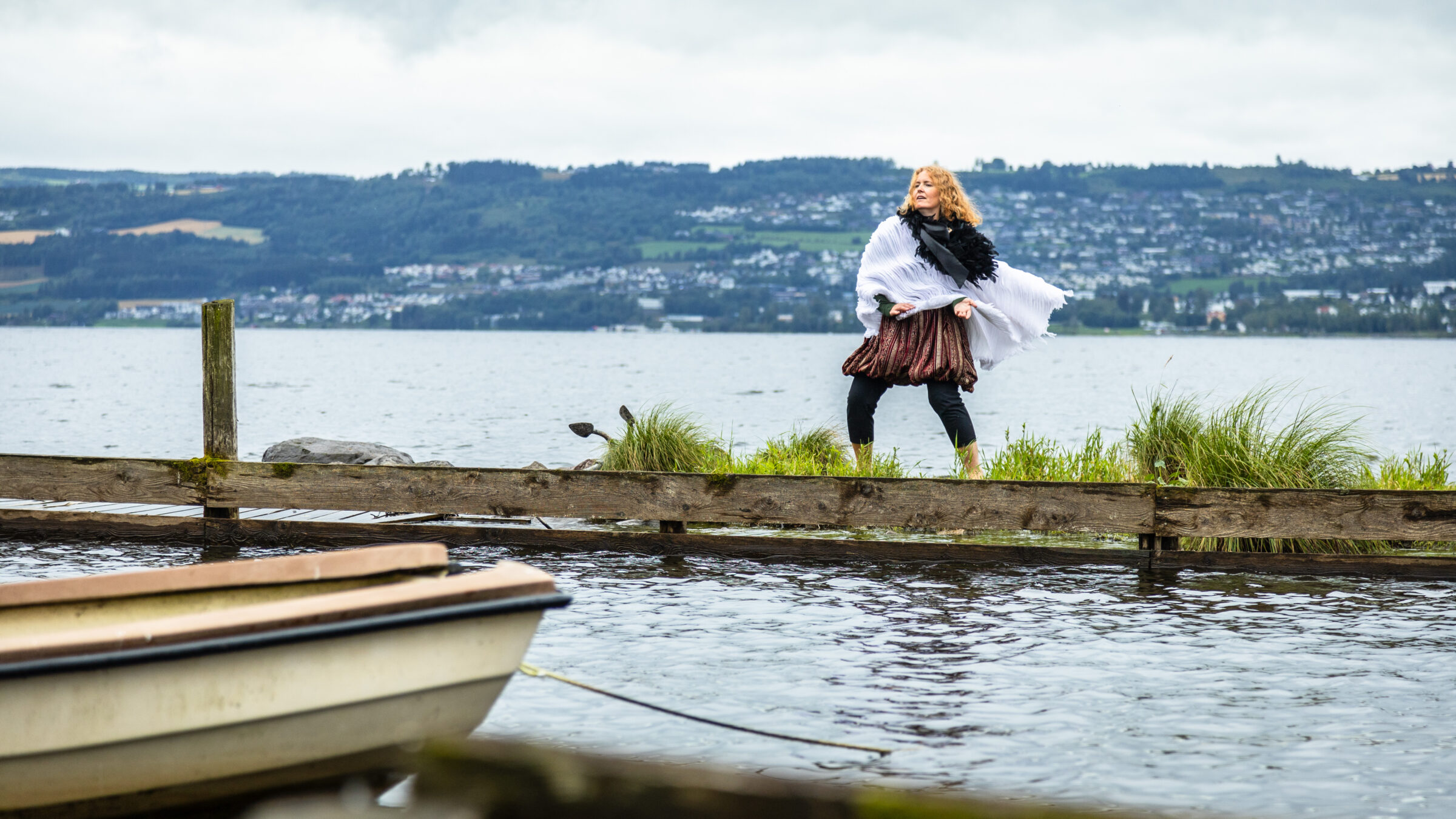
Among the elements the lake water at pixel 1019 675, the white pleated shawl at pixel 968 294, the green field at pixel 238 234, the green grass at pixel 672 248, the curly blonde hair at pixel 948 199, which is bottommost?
the lake water at pixel 1019 675

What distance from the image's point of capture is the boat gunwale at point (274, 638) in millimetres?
3705

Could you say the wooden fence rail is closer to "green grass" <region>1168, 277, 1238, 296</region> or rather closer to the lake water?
the lake water

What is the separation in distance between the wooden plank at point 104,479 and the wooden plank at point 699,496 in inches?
7.8

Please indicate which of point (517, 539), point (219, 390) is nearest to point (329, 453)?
point (219, 390)

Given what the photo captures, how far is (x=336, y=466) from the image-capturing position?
9336 mm

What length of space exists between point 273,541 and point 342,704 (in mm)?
6020

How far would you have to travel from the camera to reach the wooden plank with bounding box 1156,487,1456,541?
8.02 metres

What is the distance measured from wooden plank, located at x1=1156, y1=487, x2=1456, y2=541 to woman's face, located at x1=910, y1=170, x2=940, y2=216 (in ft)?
8.88

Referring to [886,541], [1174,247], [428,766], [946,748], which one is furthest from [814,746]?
[1174,247]

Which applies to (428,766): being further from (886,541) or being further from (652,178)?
(652,178)

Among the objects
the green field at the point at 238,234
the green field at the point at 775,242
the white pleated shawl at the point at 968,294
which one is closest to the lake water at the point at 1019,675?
the white pleated shawl at the point at 968,294

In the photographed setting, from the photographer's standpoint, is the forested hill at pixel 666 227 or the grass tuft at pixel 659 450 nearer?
the grass tuft at pixel 659 450

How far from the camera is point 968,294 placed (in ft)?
32.1

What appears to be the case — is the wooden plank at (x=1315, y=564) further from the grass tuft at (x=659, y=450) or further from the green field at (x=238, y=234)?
the green field at (x=238, y=234)
